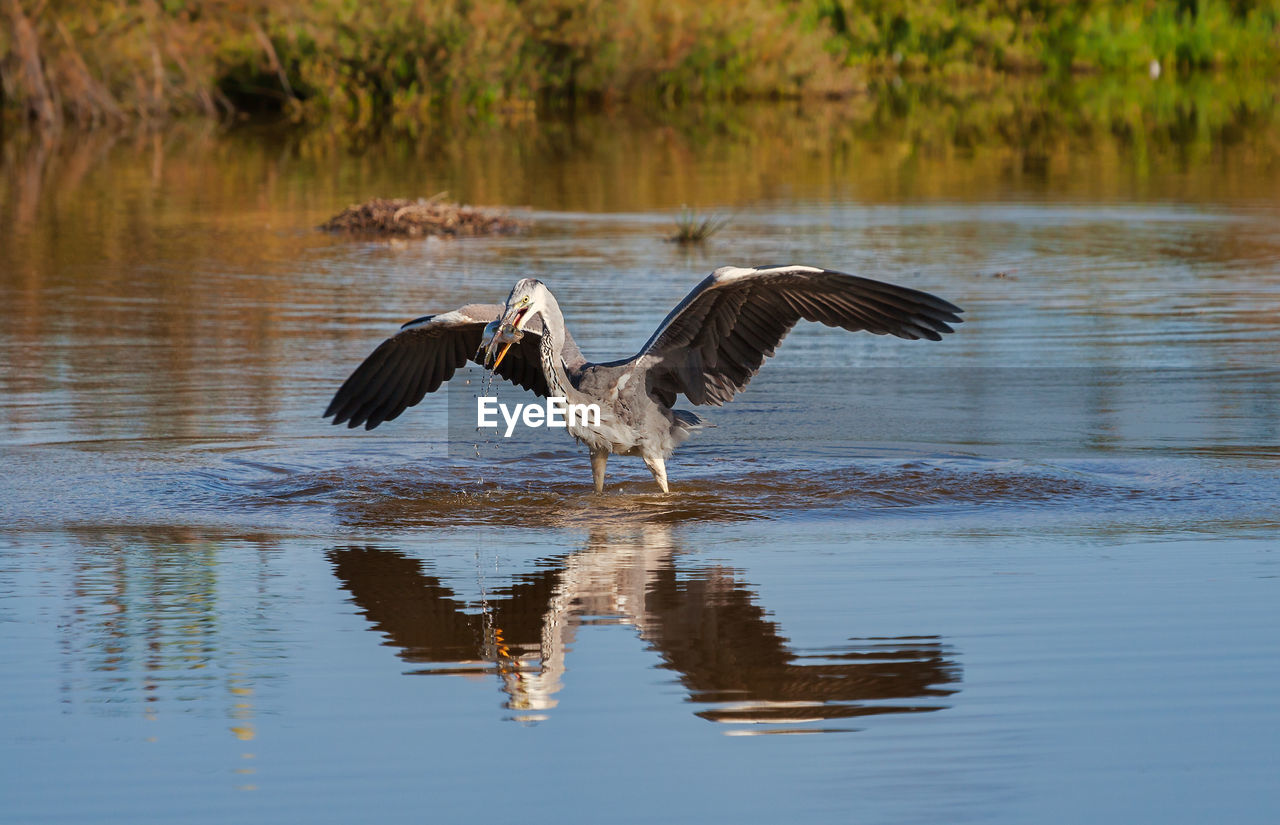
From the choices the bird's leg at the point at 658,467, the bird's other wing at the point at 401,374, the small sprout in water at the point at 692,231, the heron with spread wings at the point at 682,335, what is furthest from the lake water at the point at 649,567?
the small sprout in water at the point at 692,231

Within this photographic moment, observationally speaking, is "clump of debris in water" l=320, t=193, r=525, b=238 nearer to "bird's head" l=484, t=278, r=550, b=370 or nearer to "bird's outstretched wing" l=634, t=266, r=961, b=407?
"bird's outstretched wing" l=634, t=266, r=961, b=407

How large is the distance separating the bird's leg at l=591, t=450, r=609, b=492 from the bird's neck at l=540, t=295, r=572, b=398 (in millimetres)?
424

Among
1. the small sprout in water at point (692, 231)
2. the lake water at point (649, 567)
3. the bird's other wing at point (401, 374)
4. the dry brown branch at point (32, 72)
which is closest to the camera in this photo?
the lake water at point (649, 567)

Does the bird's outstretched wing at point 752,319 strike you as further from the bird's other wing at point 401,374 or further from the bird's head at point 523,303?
the bird's other wing at point 401,374

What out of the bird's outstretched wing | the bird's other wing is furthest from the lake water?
the bird's outstretched wing

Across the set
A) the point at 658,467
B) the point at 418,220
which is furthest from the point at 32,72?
the point at 658,467

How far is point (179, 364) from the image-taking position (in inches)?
472

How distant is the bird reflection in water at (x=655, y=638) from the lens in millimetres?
5473

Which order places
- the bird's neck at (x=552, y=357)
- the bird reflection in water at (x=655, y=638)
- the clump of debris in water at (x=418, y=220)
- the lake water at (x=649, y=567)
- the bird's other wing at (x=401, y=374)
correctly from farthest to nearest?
1. the clump of debris in water at (x=418, y=220)
2. the bird's other wing at (x=401, y=374)
3. the bird's neck at (x=552, y=357)
4. the bird reflection in water at (x=655, y=638)
5. the lake water at (x=649, y=567)

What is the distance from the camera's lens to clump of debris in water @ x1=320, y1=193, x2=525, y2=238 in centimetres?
2005

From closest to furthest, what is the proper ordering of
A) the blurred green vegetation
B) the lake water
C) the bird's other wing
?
1. the lake water
2. the bird's other wing
3. the blurred green vegetation

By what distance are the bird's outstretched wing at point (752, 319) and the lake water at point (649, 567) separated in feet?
1.71

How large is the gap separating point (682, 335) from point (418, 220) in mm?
11986

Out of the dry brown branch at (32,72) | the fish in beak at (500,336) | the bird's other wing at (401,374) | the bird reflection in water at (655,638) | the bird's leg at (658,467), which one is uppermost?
the dry brown branch at (32,72)
